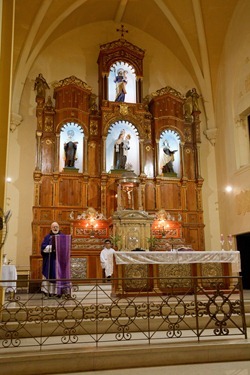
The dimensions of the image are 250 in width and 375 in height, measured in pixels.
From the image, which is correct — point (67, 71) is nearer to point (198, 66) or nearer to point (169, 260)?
point (198, 66)

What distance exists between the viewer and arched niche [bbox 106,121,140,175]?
14.6 meters

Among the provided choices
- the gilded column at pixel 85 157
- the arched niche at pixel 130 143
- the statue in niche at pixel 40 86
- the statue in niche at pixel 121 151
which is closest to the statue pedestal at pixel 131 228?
the gilded column at pixel 85 157

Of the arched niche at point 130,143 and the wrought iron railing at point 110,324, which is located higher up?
the arched niche at point 130,143

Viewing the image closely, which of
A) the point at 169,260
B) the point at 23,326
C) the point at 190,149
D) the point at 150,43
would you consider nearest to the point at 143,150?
the point at 190,149

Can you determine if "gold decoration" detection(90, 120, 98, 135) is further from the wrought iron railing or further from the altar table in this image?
the wrought iron railing

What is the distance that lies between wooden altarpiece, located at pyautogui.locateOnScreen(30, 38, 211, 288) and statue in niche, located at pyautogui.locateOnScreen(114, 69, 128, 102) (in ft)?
1.48

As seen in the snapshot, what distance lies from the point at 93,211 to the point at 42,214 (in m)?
1.71

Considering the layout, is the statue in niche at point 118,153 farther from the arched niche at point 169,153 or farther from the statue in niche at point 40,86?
the statue in niche at point 40,86

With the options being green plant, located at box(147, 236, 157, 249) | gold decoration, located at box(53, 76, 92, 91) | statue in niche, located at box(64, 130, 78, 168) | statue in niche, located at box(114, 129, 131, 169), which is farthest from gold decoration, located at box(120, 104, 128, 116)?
green plant, located at box(147, 236, 157, 249)

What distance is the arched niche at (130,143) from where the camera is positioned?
48.0 ft

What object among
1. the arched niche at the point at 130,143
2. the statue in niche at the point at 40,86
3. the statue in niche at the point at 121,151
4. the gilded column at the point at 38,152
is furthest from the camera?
the arched niche at the point at 130,143

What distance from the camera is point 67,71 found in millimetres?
15211

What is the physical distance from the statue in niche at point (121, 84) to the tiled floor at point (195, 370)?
1099 cm

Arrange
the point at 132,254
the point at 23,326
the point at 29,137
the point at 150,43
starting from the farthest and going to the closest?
the point at 150,43 < the point at 29,137 < the point at 132,254 < the point at 23,326
